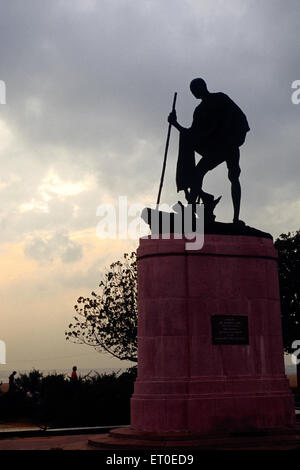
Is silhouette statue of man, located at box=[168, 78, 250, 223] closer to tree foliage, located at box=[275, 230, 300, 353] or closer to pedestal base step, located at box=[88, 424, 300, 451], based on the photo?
pedestal base step, located at box=[88, 424, 300, 451]

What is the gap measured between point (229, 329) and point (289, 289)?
28.1m

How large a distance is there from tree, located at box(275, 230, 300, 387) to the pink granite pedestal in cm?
2707

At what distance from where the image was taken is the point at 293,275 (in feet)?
131

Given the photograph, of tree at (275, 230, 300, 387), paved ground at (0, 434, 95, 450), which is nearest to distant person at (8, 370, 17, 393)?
paved ground at (0, 434, 95, 450)

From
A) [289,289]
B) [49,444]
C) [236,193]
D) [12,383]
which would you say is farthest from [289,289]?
[49,444]

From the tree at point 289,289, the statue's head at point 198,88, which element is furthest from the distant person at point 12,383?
the tree at point 289,289

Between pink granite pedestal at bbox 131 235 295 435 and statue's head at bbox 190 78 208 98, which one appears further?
statue's head at bbox 190 78 208 98

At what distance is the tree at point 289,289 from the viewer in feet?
129

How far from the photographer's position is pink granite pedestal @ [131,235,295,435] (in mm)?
11820

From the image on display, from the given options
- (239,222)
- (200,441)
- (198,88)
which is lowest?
(200,441)

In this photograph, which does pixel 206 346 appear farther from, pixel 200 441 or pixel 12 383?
pixel 12 383

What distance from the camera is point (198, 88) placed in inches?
564
